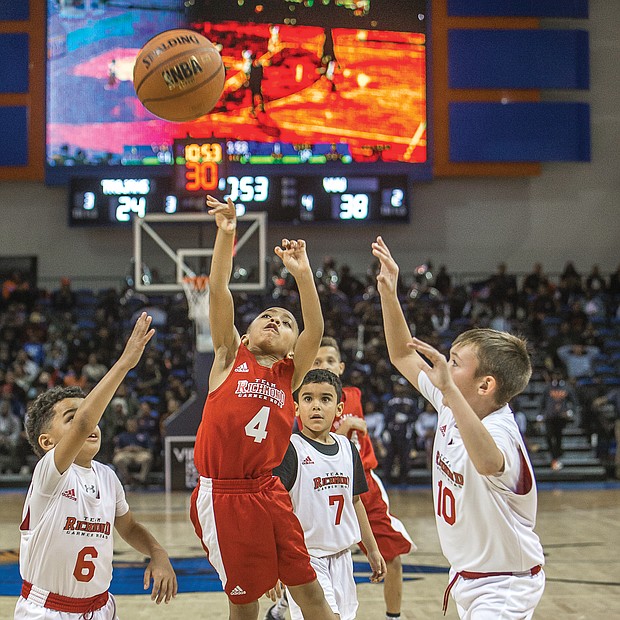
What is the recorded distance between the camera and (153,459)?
15.3 meters

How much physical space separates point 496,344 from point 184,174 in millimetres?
10134

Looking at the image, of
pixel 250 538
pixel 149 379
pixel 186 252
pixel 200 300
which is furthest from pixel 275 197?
pixel 250 538

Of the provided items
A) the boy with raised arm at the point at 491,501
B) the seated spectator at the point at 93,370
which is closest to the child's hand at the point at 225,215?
→ the boy with raised arm at the point at 491,501

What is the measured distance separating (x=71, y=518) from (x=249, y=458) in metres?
0.90

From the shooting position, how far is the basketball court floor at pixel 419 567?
632 cm

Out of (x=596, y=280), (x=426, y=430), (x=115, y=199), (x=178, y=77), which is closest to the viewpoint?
(x=178, y=77)

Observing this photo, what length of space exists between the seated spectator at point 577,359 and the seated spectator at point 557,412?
158cm

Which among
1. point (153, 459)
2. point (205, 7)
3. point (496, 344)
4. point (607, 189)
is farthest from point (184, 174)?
point (607, 189)

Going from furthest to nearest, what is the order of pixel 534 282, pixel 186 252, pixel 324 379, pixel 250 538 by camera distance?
pixel 534 282
pixel 186 252
pixel 324 379
pixel 250 538

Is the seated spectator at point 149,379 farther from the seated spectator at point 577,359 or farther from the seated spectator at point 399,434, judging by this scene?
the seated spectator at point 577,359

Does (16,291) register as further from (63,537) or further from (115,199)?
(63,537)

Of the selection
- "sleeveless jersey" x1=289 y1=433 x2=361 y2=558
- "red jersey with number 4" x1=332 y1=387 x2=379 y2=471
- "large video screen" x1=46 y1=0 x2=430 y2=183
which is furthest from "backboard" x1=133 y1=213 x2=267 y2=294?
"sleeveless jersey" x1=289 y1=433 x2=361 y2=558

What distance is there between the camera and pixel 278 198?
18078mm

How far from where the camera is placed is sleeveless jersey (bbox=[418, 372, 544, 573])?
336 cm
